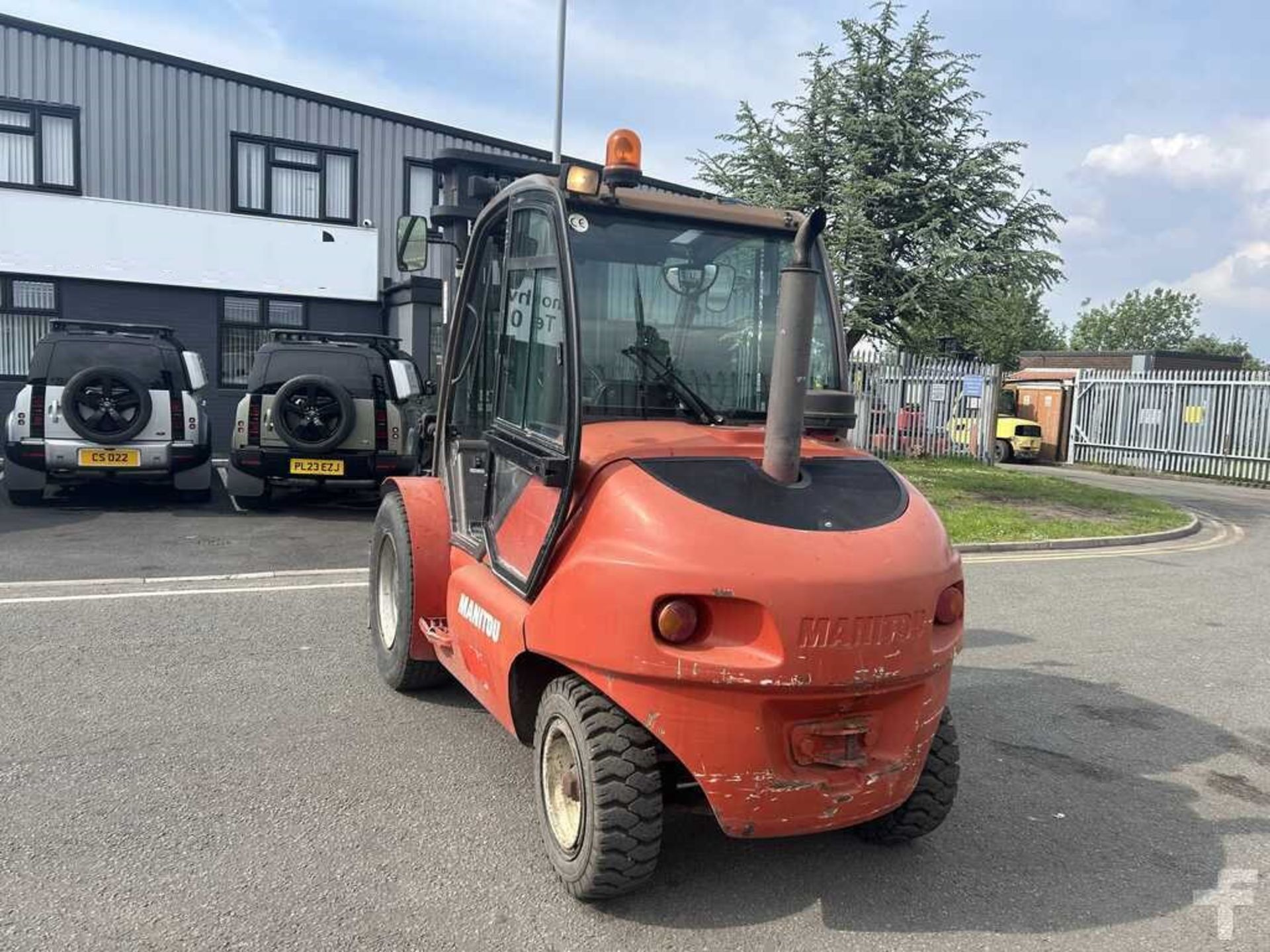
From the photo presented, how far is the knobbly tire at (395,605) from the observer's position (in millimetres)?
4824

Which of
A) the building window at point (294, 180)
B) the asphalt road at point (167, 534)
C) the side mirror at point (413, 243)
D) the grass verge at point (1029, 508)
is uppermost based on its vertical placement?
the building window at point (294, 180)

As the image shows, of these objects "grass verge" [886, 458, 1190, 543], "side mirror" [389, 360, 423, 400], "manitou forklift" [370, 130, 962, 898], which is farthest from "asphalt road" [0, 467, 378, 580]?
"grass verge" [886, 458, 1190, 543]

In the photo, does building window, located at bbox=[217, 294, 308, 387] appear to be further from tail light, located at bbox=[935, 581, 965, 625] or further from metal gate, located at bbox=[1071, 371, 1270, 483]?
metal gate, located at bbox=[1071, 371, 1270, 483]

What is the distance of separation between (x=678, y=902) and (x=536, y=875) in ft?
1.65

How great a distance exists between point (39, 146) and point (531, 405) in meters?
18.0

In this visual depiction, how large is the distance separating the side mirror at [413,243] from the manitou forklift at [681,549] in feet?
1.72

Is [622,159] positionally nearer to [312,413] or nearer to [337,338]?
[312,413]

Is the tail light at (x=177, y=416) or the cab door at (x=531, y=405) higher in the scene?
the cab door at (x=531, y=405)

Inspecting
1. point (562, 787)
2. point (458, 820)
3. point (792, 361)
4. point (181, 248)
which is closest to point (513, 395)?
point (792, 361)

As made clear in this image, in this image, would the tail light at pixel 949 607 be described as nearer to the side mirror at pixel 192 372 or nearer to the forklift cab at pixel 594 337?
the forklift cab at pixel 594 337

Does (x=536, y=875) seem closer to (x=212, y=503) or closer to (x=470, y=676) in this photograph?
(x=470, y=676)

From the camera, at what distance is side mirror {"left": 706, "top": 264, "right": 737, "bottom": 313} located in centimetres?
→ 404

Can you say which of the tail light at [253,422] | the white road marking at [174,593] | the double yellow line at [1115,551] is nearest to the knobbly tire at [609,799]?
the white road marking at [174,593]

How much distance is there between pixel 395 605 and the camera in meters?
5.19
